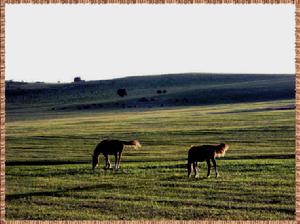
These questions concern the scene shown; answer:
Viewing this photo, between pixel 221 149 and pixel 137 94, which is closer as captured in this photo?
pixel 221 149

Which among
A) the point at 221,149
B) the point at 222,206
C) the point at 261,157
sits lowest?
the point at 222,206

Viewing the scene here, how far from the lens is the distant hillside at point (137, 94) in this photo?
69812 millimetres

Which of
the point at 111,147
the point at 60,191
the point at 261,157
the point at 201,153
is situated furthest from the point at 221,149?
the point at 261,157

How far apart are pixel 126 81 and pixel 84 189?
90878 mm

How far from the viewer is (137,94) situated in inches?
3376

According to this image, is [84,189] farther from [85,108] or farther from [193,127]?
[85,108]

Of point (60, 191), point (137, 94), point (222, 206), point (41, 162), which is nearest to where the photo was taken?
point (222, 206)

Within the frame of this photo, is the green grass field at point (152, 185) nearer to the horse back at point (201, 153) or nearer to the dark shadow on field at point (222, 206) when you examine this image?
the dark shadow on field at point (222, 206)

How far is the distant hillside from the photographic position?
229 feet

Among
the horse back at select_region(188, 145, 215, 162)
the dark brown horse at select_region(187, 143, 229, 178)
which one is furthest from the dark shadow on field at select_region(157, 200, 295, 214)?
the horse back at select_region(188, 145, 215, 162)

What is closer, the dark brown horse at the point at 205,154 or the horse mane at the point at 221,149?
the horse mane at the point at 221,149

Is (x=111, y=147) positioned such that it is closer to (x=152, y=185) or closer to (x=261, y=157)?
(x=152, y=185)

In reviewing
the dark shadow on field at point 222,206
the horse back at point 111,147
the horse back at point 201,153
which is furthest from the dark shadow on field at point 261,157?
the dark shadow on field at point 222,206

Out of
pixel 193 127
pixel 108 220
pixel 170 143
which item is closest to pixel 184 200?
pixel 108 220
